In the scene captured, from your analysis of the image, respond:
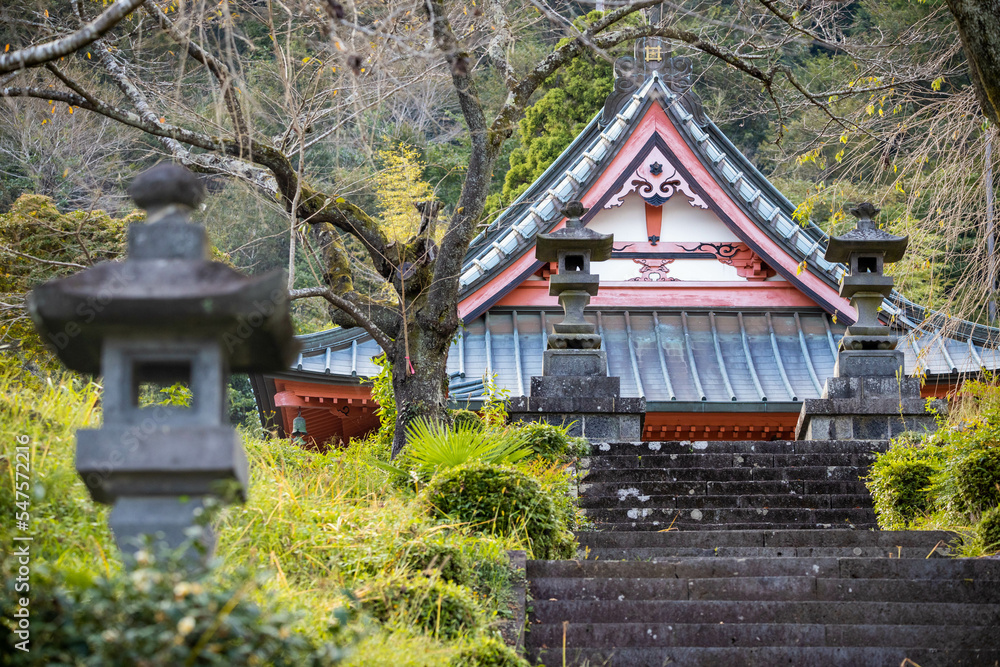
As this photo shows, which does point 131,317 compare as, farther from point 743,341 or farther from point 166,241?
point 743,341

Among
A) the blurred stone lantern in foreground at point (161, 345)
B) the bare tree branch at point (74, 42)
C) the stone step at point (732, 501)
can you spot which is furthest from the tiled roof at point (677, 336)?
the blurred stone lantern in foreground at point (161, 345)

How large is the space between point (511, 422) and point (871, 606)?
16.4 ft

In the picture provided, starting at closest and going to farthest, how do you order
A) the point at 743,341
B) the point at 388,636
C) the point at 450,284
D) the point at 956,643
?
the point at 388,636
the point at 956,643
the point at 450,284
the point at 743,341

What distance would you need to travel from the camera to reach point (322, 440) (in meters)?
13.8

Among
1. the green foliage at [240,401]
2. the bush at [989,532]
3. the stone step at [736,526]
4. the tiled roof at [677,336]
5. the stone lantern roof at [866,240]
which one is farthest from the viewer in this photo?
the green foliage at [240,401]

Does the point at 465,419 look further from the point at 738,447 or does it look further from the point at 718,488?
the point at 738,447

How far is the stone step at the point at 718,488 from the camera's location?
8414mm

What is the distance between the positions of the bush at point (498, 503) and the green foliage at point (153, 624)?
10.8ft

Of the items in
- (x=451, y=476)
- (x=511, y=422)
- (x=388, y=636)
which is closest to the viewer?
(x=388, y=636)

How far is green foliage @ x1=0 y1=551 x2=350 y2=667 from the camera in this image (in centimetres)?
266

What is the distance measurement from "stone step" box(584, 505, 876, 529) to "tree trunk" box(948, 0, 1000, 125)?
3851 mm

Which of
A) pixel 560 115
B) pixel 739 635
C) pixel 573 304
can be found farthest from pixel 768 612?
pixel 560 115

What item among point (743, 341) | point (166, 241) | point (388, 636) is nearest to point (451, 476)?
point (388, 636)

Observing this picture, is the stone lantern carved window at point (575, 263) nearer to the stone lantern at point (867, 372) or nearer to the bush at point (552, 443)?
the bush at point (552, 443)
